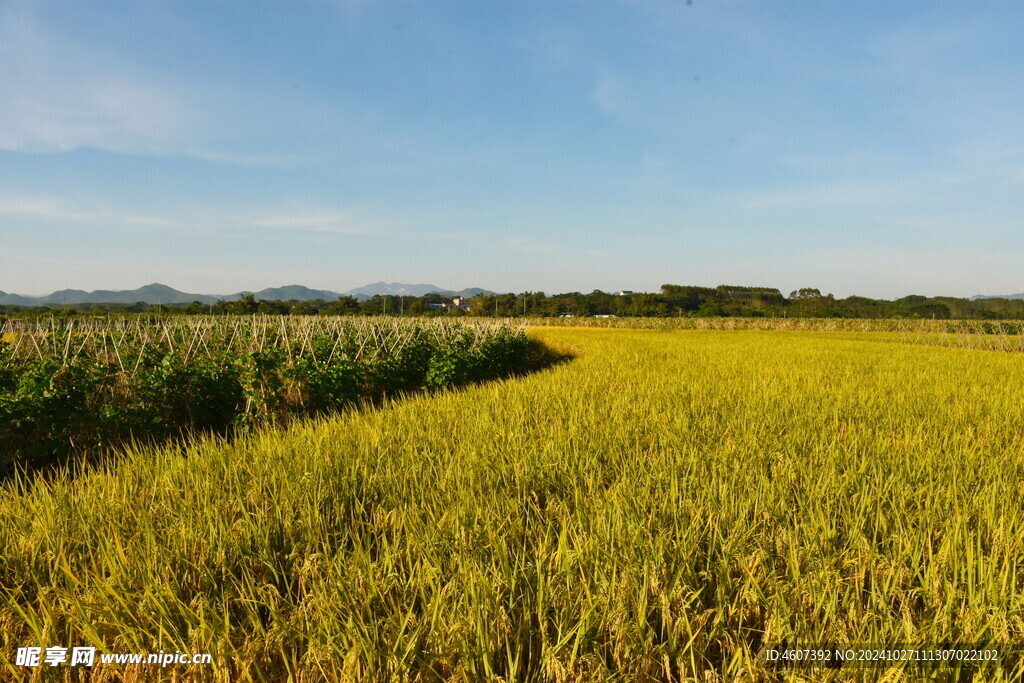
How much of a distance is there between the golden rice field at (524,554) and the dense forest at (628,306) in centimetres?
5401

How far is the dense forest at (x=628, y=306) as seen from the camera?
58812mm

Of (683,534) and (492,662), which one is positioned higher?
(683,534)

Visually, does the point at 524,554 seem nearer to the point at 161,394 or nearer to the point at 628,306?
the point at 161,394

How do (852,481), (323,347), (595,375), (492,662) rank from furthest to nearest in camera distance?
(323,347), (595,375), (852,481), (492,662)

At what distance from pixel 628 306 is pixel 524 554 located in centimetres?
8278

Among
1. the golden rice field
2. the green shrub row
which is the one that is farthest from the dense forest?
→ the golden rice field

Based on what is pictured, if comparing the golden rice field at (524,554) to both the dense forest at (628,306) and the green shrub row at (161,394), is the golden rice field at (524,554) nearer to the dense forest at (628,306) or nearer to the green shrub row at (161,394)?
the green shrub row at (161,394)

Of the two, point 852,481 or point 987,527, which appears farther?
point 852,481

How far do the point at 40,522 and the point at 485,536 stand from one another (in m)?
2.08

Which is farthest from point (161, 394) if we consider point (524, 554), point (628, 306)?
point (628, 306)

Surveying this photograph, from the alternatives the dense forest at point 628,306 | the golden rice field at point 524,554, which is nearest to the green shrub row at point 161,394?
the golden rice field at point 524,554

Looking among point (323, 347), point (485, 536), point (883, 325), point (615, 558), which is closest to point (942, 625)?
point (615, 558)

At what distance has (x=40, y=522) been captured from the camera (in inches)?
91.0

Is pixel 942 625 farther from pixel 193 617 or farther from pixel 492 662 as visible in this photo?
pixel 193 617
